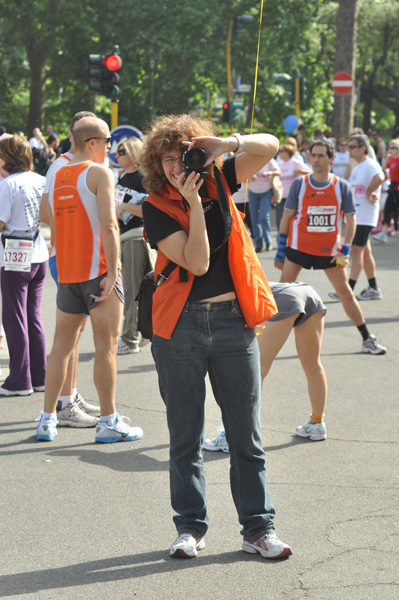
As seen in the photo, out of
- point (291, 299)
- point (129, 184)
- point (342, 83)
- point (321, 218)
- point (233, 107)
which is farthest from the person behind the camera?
point (233, 107)

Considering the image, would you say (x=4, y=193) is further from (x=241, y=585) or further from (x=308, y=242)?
(x=241, y=585)

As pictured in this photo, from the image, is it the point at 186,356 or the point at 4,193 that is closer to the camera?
the point at 186,356

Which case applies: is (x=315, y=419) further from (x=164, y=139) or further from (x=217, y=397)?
(x=164, y=139)

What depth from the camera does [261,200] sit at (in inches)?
643

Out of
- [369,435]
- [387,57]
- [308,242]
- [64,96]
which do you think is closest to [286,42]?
[64,96]

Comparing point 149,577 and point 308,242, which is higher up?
point 308,242

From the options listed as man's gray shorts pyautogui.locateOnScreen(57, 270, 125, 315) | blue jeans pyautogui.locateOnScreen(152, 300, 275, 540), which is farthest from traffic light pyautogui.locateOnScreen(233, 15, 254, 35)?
blue jeans pyautogui.locateOnScreen(152, 300, 275, 540)

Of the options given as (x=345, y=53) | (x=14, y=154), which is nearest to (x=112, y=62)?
(x=345, y=53)

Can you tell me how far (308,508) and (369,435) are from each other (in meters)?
1.47

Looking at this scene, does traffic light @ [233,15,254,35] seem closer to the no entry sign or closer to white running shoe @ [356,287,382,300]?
the no entry sign

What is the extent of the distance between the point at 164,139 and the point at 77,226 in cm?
209

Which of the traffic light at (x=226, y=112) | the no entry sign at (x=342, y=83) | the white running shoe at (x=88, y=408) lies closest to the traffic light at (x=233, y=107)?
the traffic light at (x=226, y=112)

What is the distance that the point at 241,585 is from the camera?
382 centimetres

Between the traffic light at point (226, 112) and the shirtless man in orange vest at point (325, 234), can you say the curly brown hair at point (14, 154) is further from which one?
the traffic light at point (226, 112)
